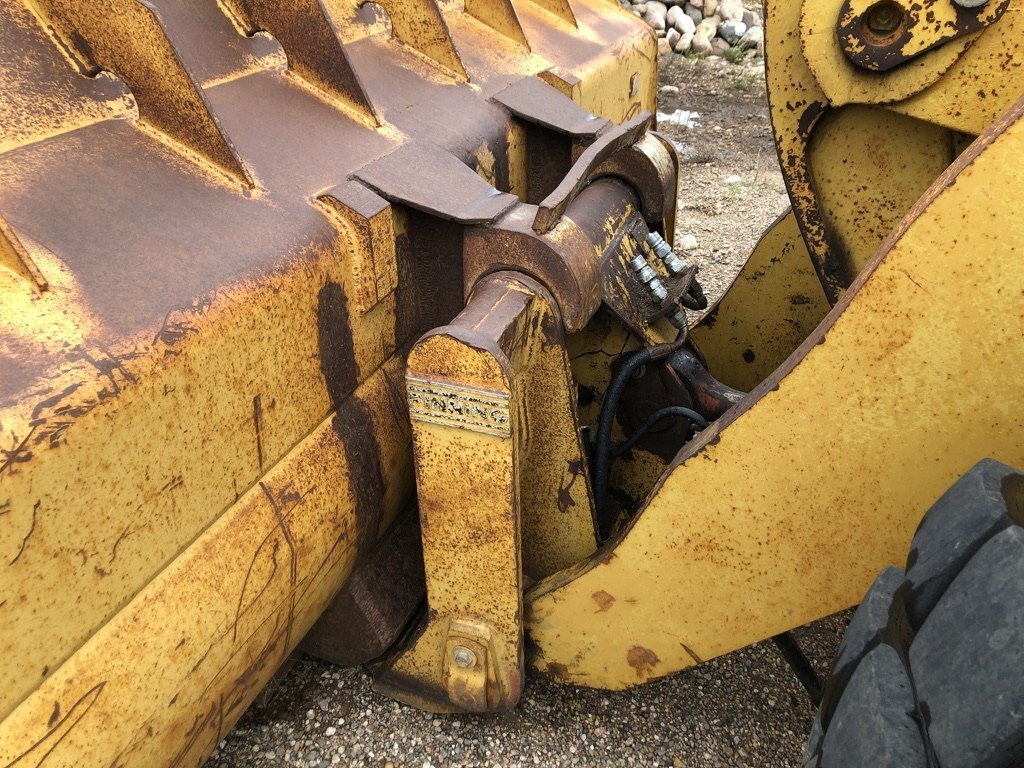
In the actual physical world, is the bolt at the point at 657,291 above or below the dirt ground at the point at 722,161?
above

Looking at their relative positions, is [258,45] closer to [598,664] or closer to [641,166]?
[641,166]

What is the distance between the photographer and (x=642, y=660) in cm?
152

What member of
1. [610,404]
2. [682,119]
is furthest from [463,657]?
[682,119]

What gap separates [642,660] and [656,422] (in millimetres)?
529

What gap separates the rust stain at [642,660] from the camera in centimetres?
150

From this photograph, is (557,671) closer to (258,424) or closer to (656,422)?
(656,422)

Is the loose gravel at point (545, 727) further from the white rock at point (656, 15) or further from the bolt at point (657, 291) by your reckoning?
the white rock at point (656, 15)

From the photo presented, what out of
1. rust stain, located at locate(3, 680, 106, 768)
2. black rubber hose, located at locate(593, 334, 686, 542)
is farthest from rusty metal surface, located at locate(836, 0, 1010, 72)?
rust stain, located at locate(3, 680, 106, 768)

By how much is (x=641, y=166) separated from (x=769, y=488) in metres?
0.85

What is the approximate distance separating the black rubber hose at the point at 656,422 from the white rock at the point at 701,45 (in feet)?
21.0

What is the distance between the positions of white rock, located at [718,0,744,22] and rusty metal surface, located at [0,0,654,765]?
6.75m

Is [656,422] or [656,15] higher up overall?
[656,422]

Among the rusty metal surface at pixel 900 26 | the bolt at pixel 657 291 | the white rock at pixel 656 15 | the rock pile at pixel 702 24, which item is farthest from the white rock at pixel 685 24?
the rusty metal surface at pixel 900 26

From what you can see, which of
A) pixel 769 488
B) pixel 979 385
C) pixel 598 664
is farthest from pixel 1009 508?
pixel 598 664
